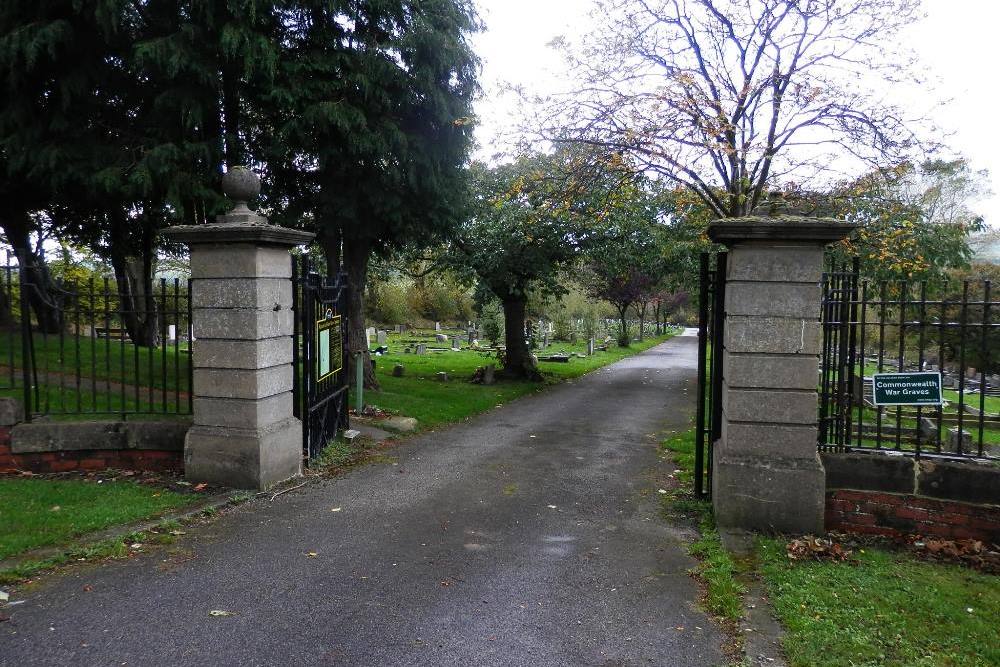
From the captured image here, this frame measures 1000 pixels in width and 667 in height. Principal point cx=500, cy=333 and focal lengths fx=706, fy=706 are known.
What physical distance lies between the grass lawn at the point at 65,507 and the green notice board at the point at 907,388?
19.9 feet

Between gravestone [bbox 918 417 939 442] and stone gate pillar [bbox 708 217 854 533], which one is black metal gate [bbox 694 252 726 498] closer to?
stone gate pillar [bbox 708 217 854 533]

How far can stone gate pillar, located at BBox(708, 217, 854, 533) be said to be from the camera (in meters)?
5.70

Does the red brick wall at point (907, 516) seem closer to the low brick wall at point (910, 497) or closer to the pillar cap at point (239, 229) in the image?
the low brick wall at point (910, 497)

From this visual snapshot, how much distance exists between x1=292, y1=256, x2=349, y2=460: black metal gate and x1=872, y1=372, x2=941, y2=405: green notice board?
18.0 ft

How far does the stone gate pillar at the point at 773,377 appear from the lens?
18.7 ft

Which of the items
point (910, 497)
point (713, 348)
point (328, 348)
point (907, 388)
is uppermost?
point (713, 348)

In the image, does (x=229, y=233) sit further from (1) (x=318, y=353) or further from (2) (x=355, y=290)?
(2) (x=355, y=290)

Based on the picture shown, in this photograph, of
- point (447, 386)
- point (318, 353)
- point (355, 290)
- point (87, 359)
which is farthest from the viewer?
point (447, 386)

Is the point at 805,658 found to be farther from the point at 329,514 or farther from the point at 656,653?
the point at 329,514

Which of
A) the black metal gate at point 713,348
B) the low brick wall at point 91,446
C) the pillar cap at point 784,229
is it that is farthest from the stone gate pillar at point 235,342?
the pillar cap at point 784,229

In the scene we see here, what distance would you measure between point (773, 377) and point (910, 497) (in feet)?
4.62

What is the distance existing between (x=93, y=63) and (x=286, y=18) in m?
2.84

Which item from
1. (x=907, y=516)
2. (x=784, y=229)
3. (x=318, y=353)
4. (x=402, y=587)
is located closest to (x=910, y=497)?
(x=907, y=516)

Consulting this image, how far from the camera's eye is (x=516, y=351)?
67.0ft
